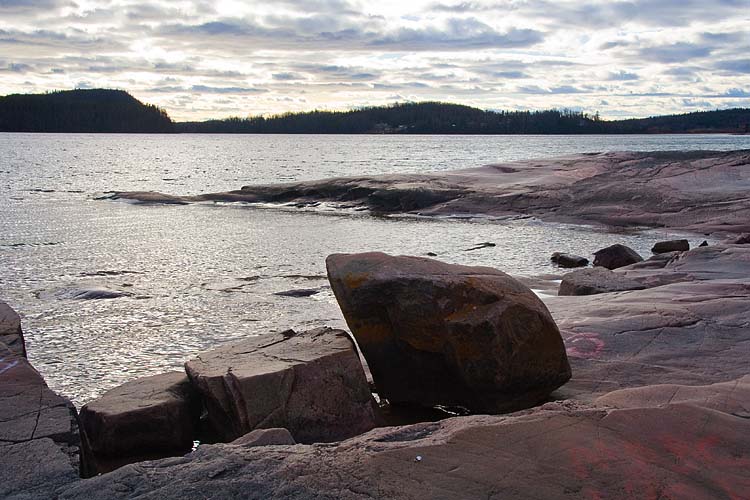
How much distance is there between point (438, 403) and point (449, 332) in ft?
3.13

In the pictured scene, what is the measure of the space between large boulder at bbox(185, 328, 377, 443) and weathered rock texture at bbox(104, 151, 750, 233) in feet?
52.2

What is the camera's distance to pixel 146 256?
15883 mm

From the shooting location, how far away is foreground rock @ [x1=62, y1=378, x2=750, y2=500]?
366 cm

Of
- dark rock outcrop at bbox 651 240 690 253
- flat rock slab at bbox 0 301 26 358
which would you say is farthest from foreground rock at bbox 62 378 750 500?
dark rock outcrop at bbox 651 240 690 253

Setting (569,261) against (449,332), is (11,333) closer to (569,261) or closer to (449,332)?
(449,332)

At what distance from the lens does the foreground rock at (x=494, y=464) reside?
3.66m

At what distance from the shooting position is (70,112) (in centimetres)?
16400

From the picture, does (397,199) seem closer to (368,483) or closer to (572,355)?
(572,355)

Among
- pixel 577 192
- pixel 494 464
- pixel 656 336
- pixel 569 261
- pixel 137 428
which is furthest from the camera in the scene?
pixel 577 192

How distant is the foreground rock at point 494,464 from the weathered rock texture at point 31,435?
1.14 ft

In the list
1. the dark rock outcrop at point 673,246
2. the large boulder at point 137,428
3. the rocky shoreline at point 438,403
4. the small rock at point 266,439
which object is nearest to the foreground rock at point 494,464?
the rocky shoreline at point 438,403

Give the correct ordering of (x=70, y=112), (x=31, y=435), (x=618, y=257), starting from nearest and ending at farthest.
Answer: (x=31, y=435)
(x=618, y=257)
(x=70, y=112)

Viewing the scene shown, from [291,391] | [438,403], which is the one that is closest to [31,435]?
[291,391]

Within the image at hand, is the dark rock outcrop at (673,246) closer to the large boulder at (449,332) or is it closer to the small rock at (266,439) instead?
the large boulder at (449,332)
